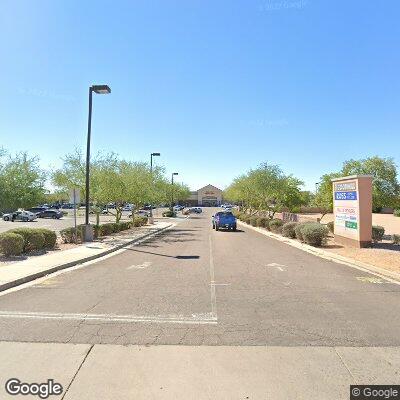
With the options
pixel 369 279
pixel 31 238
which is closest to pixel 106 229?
pixel 31 238

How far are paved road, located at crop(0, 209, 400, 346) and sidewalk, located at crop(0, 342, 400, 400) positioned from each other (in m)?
0.35

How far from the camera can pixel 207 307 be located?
300 inches

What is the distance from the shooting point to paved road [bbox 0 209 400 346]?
5891 mm

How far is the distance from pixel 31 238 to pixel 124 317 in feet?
34.9

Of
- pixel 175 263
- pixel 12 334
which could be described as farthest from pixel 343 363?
pixel 175 263

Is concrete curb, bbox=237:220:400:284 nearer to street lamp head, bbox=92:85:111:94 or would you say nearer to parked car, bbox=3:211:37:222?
street lamp head, bbox=92:85:111:94

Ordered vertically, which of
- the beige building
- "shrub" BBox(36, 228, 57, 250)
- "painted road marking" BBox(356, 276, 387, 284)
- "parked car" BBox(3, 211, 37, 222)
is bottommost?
"painted road marking" BBox(356, 276, 387, 284)

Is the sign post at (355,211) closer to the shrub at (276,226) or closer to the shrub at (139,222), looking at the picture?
the shrub at (276,226)

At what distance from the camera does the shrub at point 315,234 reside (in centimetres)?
1952

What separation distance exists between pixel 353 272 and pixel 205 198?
144m

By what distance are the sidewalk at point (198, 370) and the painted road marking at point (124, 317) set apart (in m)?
1.22

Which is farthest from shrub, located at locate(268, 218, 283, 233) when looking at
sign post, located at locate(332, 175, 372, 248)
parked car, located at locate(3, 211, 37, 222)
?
parked car, located at locate(3, 211, 37, 222)

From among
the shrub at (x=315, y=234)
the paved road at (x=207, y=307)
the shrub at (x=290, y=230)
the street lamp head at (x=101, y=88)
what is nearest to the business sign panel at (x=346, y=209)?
the shrub at (x=315, y=234)

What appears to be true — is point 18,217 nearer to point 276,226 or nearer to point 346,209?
point 276,226
